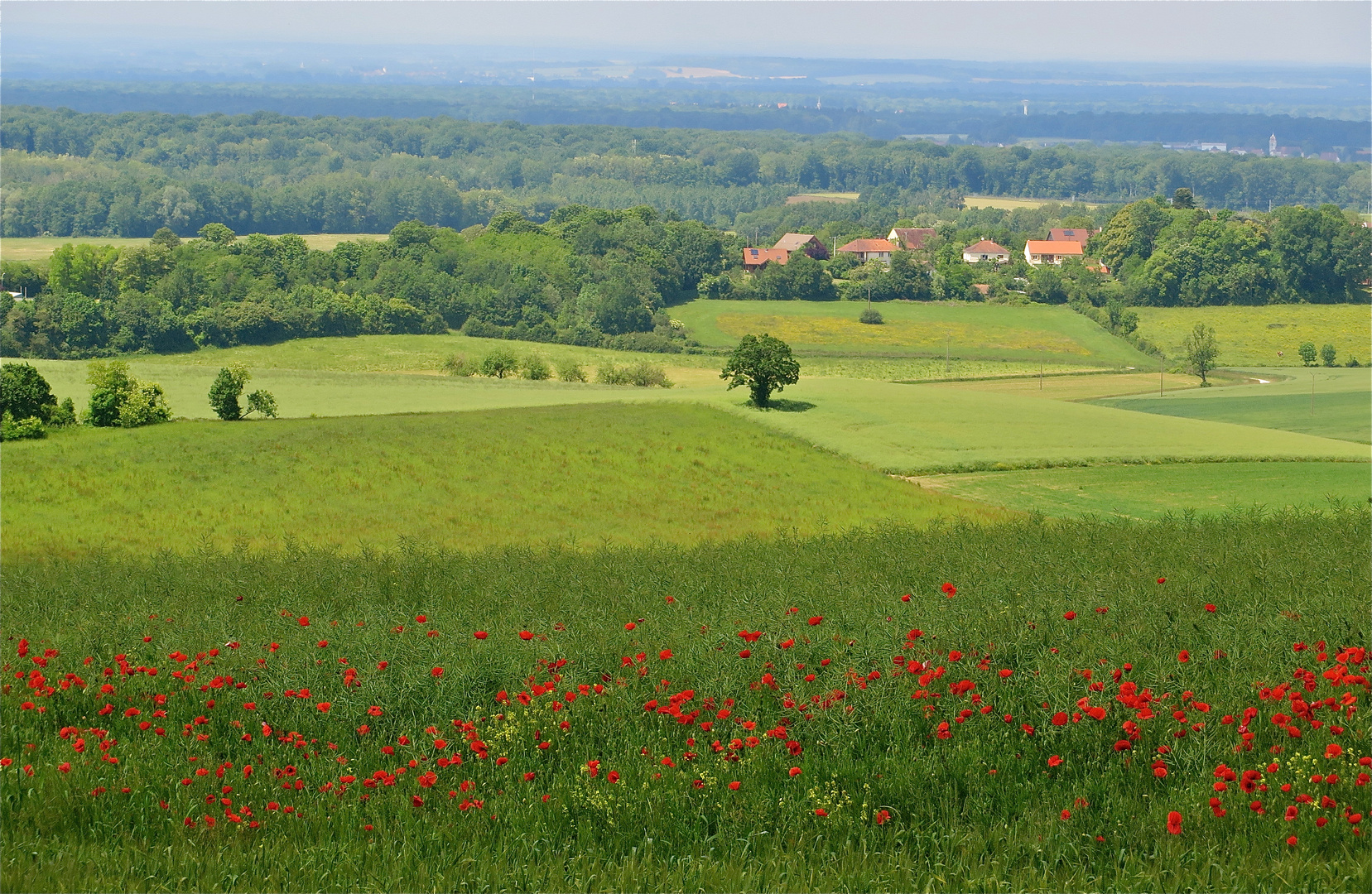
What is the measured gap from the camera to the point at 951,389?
243 ft

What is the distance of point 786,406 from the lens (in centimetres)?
6362

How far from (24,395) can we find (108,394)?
3.49 meters

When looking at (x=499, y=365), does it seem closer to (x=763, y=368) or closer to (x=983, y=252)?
(x=763, y=368)

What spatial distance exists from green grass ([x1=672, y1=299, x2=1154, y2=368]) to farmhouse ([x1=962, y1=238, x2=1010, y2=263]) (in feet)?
138

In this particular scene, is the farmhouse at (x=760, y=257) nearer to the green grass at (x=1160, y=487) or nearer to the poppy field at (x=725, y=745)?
the green grass at (x=1160, y=487)

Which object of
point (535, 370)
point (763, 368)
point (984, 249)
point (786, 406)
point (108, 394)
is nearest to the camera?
point (108, 394)

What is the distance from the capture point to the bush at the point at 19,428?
46.9 m

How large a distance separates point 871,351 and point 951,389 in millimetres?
49468

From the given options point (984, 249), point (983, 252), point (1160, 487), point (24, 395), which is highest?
point (984, 249)

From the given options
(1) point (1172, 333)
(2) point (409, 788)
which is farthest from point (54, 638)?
(1) point (1172, 333)

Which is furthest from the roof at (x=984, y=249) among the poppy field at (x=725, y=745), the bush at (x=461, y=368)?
the poppy field at (x=725, y=745)

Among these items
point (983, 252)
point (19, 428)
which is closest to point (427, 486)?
point (19, 428)

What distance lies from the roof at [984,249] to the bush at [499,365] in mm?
123628

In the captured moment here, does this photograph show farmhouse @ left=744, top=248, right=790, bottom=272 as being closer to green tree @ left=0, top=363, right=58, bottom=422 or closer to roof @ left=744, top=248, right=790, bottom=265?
roof @ left=744, top=248, right=790, bottom=265
